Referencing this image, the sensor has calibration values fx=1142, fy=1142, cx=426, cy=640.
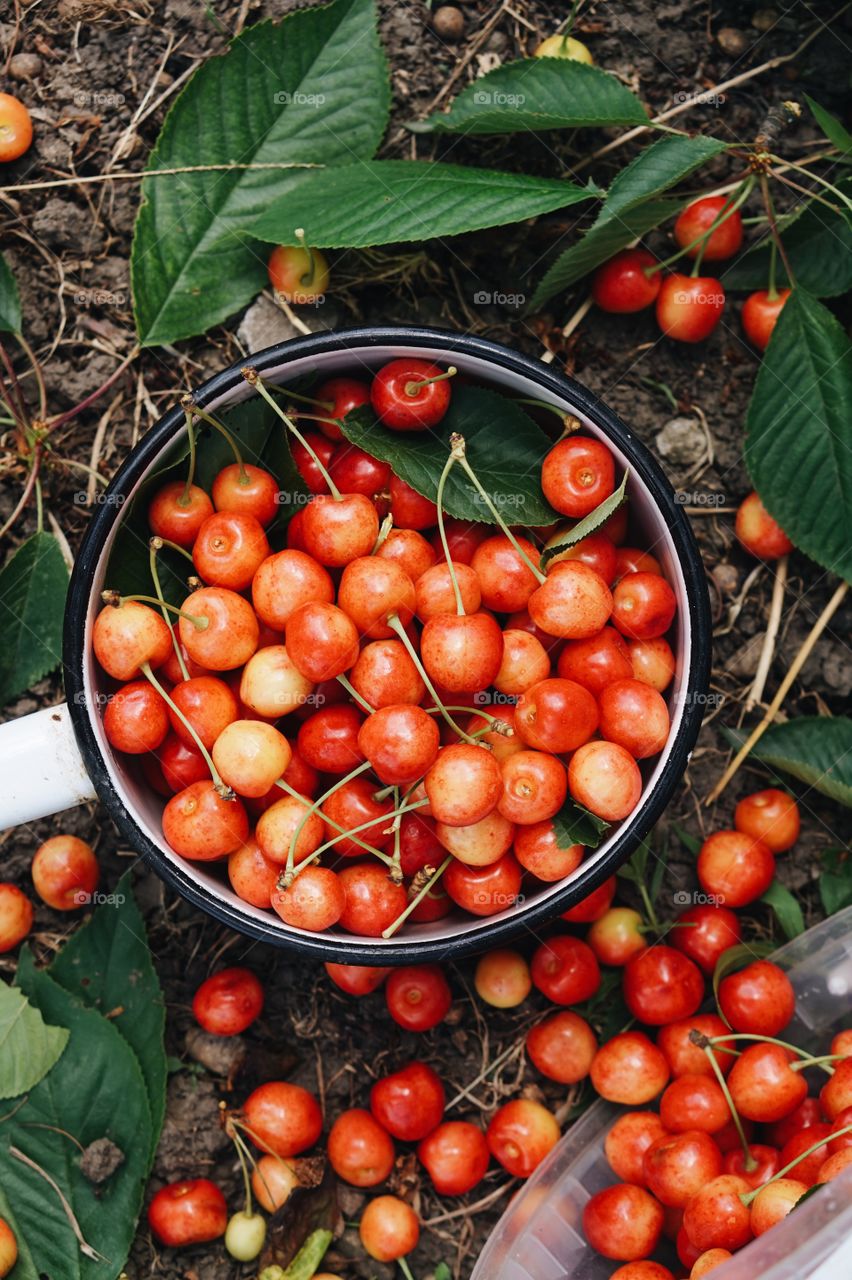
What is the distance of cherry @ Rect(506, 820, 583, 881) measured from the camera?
1.61 m

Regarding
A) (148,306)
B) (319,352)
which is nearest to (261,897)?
(319,352)

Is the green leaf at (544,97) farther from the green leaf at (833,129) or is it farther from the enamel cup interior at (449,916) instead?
the enamel cup interior at (449,916)

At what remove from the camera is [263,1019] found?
2.12m

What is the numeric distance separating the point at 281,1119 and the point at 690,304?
1625 millimetres

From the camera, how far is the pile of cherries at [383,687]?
5.21 feet

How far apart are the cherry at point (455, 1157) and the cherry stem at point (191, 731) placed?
2.76ft

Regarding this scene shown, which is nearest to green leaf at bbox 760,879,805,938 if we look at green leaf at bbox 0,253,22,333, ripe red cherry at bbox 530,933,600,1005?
ripe red cherry at bbox 530,933,600,1005

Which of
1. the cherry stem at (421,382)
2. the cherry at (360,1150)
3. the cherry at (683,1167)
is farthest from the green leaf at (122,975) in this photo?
the cherry stem at (421,382)

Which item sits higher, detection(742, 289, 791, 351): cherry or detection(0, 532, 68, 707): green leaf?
detection(742, 289, 791, 351): cherry

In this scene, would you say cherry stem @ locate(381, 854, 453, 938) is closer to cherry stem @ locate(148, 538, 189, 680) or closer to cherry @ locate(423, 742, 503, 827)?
cherry @ locate(423, 742, 503, 827)

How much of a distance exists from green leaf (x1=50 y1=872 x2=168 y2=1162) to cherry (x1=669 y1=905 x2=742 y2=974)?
95cm

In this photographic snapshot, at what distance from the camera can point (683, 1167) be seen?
1.82 meters

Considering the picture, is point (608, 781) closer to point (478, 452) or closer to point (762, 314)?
point (478, 452)

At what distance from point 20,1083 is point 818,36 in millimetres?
2391
